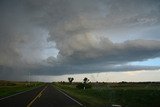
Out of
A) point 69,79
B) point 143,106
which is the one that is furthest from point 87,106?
point 69,79

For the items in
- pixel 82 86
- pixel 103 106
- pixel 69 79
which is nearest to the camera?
pixel 103 106

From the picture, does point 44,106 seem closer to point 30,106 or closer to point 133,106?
point 30,106

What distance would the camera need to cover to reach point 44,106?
19609 mm

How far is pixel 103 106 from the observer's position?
1952cm

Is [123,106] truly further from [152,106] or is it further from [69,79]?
[69,79]

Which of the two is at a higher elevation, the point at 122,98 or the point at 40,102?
the point at 122,98

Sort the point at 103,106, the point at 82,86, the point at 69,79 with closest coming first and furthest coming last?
the point at 103,106 → the point at 82,86 → the point at 69,79

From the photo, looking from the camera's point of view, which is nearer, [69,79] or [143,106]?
[143,106]

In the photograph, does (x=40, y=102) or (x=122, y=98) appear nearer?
(x=40, y=102)

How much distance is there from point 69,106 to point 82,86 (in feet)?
162

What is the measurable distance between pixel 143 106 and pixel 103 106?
9.53ft

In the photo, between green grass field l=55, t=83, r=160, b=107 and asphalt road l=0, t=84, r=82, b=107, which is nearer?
asphalt road l=0, t=84, r=82, b=107

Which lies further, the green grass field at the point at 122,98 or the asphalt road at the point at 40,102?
the green grass field at the point at 122,98

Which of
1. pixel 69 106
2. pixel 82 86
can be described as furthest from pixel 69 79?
pixel 69 106
